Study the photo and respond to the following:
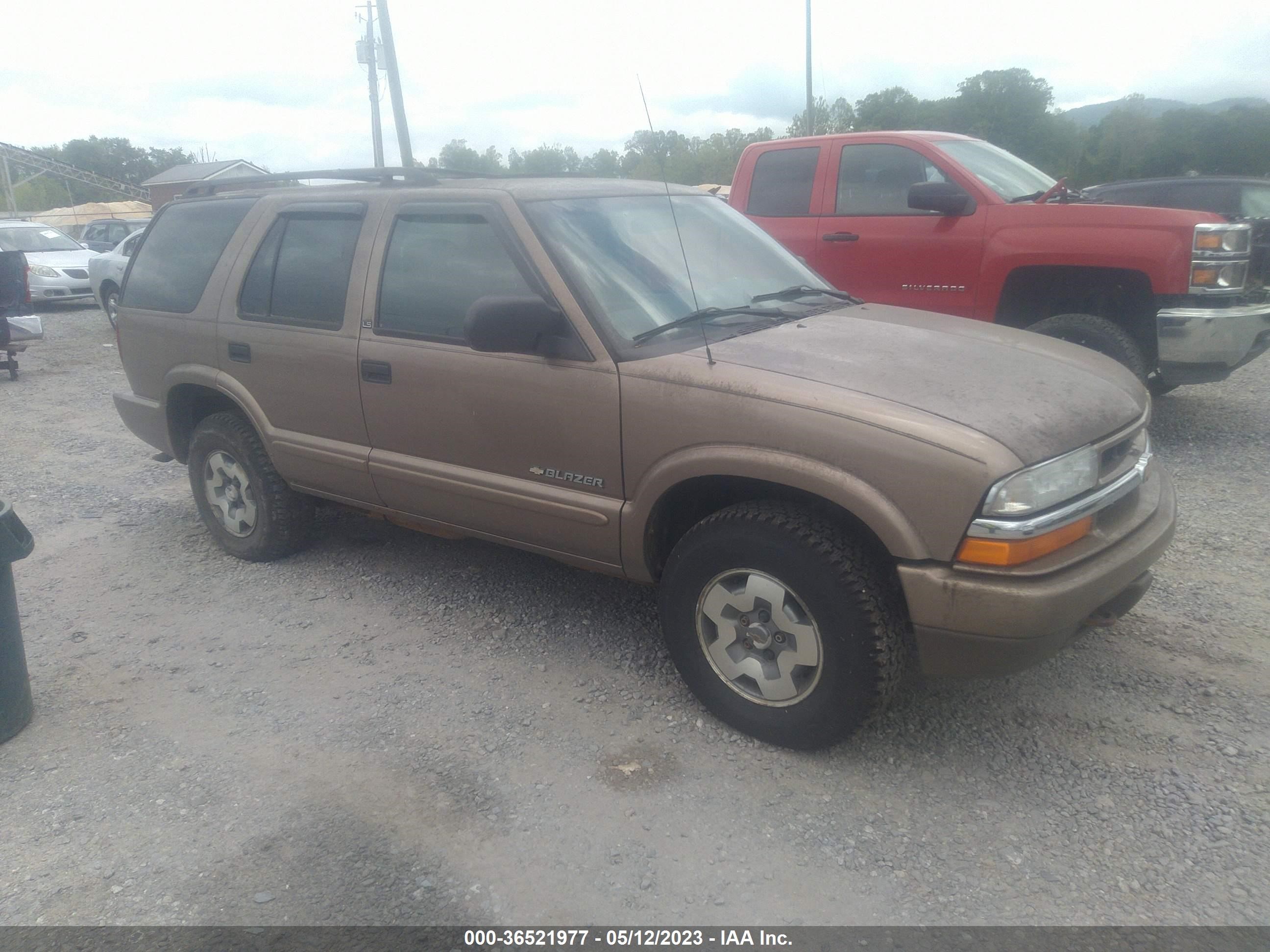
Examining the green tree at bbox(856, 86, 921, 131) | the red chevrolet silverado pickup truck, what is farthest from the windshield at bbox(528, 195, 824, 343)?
the green tree at bbox(856, 86, 921, 131)

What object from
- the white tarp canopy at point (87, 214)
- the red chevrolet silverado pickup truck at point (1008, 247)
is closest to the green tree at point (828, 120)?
the red chevrolet silverado pickup truck at point (1008, 247)

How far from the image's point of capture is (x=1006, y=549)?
8.53ft

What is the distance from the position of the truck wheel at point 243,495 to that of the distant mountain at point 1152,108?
13.0 metres

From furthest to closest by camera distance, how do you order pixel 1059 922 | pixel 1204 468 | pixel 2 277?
pixel 2 277
pixel 1204 468
pixel 1059 922

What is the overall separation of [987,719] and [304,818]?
7.46 feet

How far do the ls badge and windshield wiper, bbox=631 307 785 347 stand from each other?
501 millimetres

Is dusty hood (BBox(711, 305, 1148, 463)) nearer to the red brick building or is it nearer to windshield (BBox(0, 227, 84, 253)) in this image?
windshield (BBox(0, 227, 84, 253))

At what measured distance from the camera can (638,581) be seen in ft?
11.3

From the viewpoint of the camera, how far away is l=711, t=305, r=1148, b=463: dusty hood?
2.77 meters

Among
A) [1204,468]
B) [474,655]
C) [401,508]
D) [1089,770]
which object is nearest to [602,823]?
[474,655]

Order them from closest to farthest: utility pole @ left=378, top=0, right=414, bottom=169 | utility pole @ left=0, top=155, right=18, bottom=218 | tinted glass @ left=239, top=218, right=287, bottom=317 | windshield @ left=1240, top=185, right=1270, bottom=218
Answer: tinted glass @ left=239, top=218, right=287, bottom=317
windshield @ left=1240, top=185, right=1270, bottom=218
utility pole @ left=378, top=0, right=414, bottom=169
utility pole @ left=0, top=155, right=18, bottom=218

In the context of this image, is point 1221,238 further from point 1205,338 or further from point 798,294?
point 798,294

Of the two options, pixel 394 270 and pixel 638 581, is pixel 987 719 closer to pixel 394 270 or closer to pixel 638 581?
pixel 638 581

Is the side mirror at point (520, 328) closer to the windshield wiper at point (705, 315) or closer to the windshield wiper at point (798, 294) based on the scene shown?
the windshield wiper at point (705, 315)
